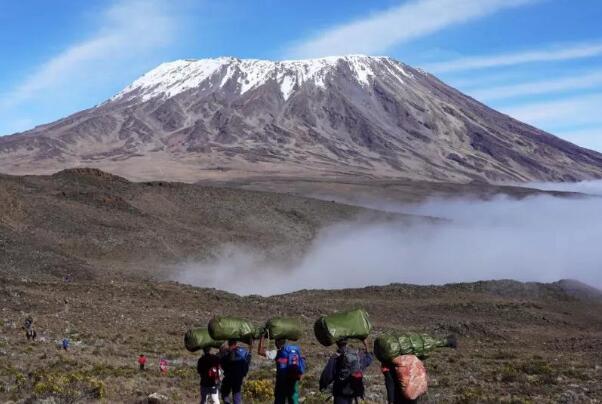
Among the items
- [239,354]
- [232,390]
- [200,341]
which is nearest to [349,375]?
[239,354]

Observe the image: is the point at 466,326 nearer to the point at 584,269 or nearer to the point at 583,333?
the point at 583,333

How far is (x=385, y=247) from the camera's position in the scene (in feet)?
194

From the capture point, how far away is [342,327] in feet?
26.5

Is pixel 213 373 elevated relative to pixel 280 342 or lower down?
lower down

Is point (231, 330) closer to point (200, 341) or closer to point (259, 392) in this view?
point (200, 341)

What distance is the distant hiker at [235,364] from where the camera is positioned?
9.44m

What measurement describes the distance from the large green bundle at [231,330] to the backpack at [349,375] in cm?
186

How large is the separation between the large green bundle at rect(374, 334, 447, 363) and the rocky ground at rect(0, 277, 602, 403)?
14.0 ft

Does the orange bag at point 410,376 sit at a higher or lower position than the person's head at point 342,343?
lower

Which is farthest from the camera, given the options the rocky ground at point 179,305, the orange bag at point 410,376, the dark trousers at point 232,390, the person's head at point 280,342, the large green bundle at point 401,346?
the rocky ground at point 179,305

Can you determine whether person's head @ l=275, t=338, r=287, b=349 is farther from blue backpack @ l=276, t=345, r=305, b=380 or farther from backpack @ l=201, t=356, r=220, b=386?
backpack @ l=201, t=356, r=220, b=386

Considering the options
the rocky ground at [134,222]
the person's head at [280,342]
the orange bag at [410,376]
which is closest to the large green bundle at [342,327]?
the orange bag at [410,376]

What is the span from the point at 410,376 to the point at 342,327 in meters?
1.02

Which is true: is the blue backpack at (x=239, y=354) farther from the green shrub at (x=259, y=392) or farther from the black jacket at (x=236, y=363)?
the green shrub at (x=259, y=392)
